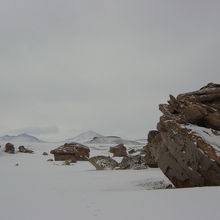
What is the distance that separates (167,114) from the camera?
35.8 ft

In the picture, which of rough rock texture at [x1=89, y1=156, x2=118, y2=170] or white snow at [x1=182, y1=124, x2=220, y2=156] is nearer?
white snow at [x1=182, y1=124, x2=220, y2=156]

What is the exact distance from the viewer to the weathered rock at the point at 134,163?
1855 cm

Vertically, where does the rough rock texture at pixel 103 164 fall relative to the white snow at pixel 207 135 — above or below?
below

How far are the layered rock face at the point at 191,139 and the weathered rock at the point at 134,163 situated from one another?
23.8 ft

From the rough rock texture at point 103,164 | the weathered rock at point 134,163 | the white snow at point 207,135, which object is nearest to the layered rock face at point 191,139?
the white snow at point 207,135

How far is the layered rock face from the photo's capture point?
27.9 ft

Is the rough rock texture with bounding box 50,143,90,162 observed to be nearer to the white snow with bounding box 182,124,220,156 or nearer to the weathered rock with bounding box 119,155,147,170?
the weathered rock with bounding box 119,155,147,170

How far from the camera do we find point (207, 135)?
923 centimetres

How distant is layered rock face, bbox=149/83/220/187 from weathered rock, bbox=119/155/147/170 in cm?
726

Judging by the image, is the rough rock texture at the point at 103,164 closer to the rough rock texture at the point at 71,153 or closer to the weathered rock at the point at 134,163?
the weathered rock at the point at 134,163

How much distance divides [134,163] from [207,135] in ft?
36.0

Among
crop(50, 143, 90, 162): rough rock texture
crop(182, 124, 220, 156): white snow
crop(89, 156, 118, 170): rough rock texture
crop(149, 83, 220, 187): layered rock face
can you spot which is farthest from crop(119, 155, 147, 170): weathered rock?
crop(50, 143, 90, 162): rough rock texture

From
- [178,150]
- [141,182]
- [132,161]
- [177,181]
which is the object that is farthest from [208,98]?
[132,161]

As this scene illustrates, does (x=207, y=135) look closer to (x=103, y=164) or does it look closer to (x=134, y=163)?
(x=134, y=163)
